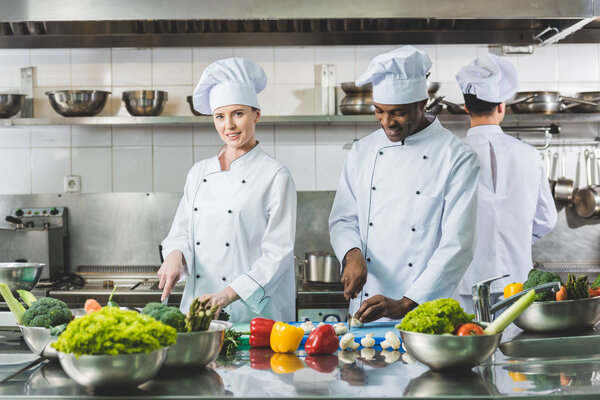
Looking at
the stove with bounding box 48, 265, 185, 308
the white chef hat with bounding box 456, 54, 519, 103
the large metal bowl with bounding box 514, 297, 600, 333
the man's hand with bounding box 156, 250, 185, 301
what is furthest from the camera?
the stove with bounding box 48, 265, 185, 308

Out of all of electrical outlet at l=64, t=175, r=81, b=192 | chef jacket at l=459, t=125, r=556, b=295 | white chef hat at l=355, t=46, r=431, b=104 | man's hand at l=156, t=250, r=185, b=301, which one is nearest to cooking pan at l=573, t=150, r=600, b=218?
chef jacket at l=459, t=125, r=556, b=295

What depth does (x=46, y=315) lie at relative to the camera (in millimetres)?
1646

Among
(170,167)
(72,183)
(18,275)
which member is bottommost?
(18,275)

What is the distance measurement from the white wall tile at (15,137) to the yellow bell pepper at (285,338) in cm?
313

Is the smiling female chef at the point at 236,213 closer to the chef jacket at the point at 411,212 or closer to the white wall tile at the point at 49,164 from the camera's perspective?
the chef jacket at the point at 411,212

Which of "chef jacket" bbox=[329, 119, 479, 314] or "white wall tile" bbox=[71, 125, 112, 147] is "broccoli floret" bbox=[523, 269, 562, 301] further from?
"white wall tile" bbox=[71, 125, 112, 147]

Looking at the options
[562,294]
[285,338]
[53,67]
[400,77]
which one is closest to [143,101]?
[53,67]

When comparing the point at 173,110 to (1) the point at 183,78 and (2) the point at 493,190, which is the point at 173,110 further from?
(2) the point at 493,190

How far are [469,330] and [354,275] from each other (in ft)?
2.80

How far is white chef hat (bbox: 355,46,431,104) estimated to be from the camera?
7.90 feet

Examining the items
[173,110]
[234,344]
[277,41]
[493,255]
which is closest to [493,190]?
[493,255]

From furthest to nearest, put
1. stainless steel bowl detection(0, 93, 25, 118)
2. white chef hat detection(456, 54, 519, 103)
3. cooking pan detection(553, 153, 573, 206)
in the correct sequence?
cooking pan detection(553, 153, 573, 206) → stainless steel bowl detection(0, 93, 25, 118) → white chef hat detection(456, 54, 519, 103)

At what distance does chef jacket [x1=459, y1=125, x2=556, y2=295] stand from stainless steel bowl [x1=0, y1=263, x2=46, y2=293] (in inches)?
78.0

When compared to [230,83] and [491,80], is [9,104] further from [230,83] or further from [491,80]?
[491,80]
